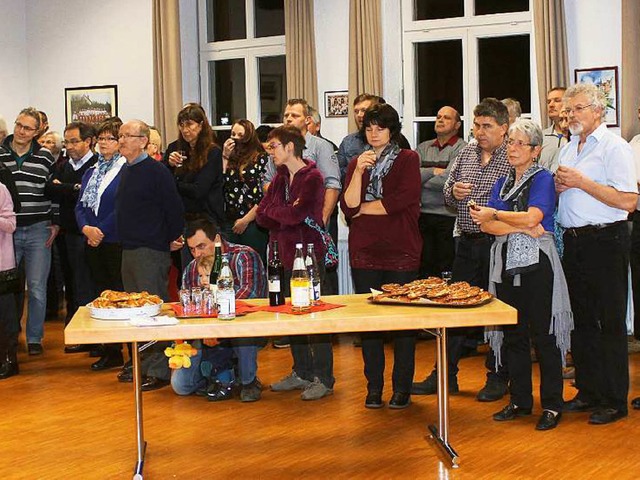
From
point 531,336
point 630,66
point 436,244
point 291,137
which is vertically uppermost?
point 630,66

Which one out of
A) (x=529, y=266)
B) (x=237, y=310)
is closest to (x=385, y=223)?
(x=529, y=266)

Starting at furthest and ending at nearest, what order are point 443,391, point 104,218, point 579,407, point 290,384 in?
point 104,218
point 290,384
point 579,407
point 443,391

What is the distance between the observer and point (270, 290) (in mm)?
4766

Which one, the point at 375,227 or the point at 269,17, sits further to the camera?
the point at 269,17

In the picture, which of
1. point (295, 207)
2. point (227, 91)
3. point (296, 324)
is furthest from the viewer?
point (227, 91)

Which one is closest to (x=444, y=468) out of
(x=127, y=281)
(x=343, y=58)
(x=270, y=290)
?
(x=270, y=290)

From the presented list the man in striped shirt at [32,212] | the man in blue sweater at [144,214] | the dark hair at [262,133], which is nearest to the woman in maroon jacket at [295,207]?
the man in blue sweater at [144,214]

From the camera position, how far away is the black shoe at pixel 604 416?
5.16 metres

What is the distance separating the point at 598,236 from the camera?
5109mm

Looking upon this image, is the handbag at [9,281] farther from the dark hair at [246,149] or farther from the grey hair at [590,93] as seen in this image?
the grey hair at [590,93]

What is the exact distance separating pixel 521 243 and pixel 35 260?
3916 millimetres

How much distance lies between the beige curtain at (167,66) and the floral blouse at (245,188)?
2920mm

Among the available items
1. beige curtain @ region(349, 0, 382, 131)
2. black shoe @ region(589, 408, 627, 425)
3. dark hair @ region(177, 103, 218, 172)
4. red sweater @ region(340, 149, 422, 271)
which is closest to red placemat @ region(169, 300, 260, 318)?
red sweater @ region(340, 149, 422, 271)

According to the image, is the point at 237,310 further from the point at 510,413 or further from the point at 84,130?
the point at 84,130
